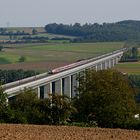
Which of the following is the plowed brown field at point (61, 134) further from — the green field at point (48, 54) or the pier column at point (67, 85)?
the green field at point (48, 54)

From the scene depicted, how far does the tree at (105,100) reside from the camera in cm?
4725

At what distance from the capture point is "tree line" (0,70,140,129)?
42.2m

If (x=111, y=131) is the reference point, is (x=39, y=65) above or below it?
below

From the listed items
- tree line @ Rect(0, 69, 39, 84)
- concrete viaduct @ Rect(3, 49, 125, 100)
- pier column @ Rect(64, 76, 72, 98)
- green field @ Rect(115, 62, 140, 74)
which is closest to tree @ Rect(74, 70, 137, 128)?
concrete viaduct @ Rect(3, 49, 125, 100)

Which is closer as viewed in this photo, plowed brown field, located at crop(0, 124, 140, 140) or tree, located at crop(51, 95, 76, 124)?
plowed brown field, located at crop(0, 124, 140, 140)

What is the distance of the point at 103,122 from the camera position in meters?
46.2

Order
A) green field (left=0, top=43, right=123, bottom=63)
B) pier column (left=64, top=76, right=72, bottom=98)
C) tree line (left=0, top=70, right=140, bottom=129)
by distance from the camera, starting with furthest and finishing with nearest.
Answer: green field (left=0, top=43, right=123, bottom=63), pier column (left=64, top=76, right=72, bottom=98), tree line (left=0, top=70, right=140, bottom=129)

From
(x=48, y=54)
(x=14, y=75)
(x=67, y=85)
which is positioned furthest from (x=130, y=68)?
(x=48, y=54)

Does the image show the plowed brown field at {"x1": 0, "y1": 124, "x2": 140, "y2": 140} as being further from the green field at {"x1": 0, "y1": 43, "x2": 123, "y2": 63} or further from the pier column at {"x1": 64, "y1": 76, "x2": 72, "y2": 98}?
the green field at {"x1": 0, "y1": 43, "x2": 123, "y2": 63}

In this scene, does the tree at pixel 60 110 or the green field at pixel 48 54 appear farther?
the green field at pixel 48 54

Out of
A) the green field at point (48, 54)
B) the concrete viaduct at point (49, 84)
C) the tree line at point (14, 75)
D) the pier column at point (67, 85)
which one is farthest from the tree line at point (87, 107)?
the green field at point (48, 54)

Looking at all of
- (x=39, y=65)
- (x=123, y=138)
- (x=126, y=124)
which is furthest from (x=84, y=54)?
(x=123, y=138)

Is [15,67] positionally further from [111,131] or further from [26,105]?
[111,131]

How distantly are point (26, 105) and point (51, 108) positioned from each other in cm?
555
